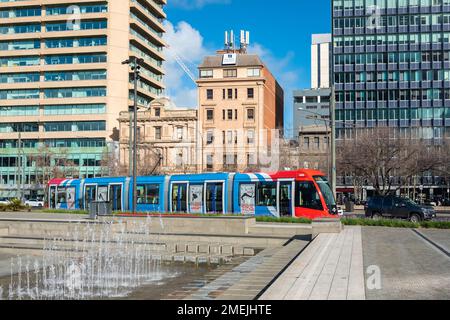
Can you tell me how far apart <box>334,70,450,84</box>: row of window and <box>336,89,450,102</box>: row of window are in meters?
1.91

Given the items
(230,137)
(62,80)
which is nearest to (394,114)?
(230,137)

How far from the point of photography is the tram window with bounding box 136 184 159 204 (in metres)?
35.1

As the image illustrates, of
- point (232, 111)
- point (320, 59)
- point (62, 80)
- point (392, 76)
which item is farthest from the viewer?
point (320, 59)

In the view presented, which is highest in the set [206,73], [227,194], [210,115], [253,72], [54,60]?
[54,60]

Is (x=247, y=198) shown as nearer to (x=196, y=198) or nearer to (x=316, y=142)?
(x=196, y=198)

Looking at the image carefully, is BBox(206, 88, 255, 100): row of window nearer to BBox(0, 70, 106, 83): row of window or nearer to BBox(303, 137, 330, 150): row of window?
BBox(303, 137, 330, 150): row of window

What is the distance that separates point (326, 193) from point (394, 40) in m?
66.0

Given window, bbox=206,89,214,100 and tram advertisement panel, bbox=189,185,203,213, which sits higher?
window, bbox=206,89,214,100

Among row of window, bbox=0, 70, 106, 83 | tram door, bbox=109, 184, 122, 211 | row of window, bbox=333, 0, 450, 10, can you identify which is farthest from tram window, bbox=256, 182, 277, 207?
row of window, bbox=333, 0, 450, 10

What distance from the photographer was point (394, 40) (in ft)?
290

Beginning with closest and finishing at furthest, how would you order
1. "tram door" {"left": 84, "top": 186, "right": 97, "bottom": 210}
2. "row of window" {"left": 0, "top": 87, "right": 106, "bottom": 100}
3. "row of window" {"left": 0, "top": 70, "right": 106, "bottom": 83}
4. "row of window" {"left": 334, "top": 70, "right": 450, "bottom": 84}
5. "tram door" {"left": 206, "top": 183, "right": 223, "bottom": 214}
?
"tram door" {"left": 206, "top": 183, "right": 223, "bottom": 214} → "tram door" {"left": 84, "top": 186, "right": 97, "bottom": 210} → "row of window" {"left": 0, "top": 87, "right": 106, "bottom": 100} → "row of window" {"left": 0, "top": 70, "right": 106, "bottom": 83} → "row of window" {"left": 334, "top": 70, "right": 450, "bottom": 84}

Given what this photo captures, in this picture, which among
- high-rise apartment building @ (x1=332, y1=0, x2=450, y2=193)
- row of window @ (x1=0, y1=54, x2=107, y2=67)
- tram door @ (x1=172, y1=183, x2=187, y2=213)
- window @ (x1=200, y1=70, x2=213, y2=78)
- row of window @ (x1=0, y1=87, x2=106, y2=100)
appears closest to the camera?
tram door @ (x1=172, y1=183, x2=187, y2=213)

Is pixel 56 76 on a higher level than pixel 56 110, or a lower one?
higher

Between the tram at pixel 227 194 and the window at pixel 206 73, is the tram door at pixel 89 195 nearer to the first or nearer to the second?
the tram at pixel 227 194
